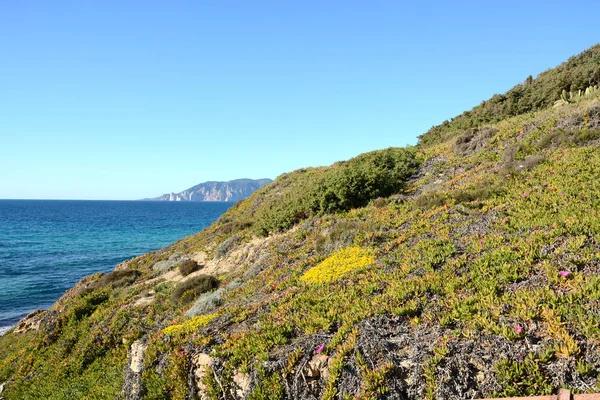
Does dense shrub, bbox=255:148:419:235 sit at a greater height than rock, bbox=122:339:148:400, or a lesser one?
greater

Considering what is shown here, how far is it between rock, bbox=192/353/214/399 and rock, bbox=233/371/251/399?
85 cm

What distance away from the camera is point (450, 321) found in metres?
6.91

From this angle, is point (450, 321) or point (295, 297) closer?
point (450, 321)

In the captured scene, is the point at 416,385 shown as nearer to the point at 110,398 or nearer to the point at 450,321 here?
the point at 450,321

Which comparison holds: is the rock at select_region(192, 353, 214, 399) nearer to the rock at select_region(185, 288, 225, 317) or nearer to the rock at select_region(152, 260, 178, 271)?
the rock at select_region(185, 288, 225, 317)

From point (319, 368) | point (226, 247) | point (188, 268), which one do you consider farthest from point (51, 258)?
point (319, 368)

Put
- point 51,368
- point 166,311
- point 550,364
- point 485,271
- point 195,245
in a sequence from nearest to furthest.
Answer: point 550,364 < point 485,271 < point 51,368 < point 166,311 < point 195,245

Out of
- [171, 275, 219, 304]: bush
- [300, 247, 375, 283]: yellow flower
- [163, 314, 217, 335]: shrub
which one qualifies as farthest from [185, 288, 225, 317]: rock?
[300, 247, 375, 283]: yellow flower

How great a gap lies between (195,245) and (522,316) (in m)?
24.1

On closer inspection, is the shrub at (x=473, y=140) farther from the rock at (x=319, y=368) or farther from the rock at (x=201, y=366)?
the rock at (x=201, y=366)

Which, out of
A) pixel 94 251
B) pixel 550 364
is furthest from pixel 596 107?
pixel 94 251

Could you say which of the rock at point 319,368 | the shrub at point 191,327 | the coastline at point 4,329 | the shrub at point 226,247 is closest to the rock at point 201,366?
the shrub at point 191,327

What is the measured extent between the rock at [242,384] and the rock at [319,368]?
52.4 inches

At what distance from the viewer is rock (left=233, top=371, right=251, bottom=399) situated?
7.08m
